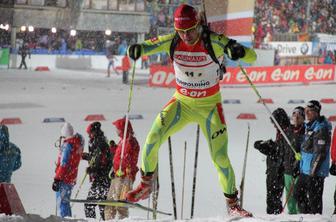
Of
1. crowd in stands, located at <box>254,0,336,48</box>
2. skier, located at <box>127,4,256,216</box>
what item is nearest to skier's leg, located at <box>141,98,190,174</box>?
skier, located at <box>127,4,256,216</box>

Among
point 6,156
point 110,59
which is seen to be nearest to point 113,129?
point 6,156

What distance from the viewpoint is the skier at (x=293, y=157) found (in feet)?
23.8

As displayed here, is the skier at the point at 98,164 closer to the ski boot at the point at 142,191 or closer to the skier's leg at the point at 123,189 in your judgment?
the skier's leg at the point at 123,189

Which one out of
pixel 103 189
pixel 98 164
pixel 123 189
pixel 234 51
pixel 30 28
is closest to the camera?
pixel 234 51

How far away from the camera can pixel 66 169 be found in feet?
24.6

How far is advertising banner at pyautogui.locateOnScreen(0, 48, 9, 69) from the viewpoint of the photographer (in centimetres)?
3322

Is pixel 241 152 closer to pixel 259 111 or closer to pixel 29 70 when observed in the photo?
pixel 259 111

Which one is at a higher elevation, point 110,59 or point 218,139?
point 218,139

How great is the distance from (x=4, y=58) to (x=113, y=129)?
20.3 meters

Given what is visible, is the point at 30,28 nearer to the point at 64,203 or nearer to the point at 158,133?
the point at 64,203

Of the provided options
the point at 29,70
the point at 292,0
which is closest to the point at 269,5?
the point at 292,0

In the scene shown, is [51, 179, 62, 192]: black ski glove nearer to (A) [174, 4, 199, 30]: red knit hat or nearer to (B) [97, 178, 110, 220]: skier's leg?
(B) [97, 178, 110, 220]: skier's leg

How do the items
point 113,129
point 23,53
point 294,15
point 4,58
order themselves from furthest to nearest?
point 294,15
point 4,58
point 23,53
point 113,129

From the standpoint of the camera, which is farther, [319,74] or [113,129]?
[319,74]
